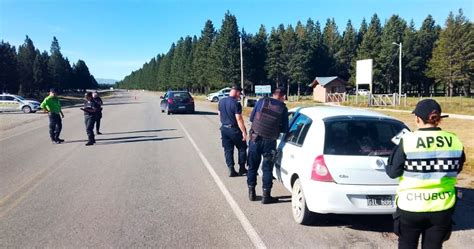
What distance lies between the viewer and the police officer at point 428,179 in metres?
3.11

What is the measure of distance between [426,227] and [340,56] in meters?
93.0

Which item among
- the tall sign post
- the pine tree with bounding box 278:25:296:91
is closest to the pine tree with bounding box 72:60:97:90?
the pine tree with bounding box 278:25:296:91

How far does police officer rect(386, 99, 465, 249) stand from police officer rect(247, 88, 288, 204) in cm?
303

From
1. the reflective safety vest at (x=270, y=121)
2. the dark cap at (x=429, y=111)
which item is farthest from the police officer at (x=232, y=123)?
the dark cap at (x=429, y=111)

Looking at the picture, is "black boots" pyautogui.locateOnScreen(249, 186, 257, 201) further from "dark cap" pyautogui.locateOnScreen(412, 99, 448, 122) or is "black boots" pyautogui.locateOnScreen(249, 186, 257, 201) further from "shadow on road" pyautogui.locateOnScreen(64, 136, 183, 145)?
"shadow on road" pyautogui.locateOnScreen(64, 136, 183, 145)

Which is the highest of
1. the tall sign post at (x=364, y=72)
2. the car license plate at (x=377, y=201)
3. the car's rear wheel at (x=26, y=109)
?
the tall sign post at (x=364, y=72)

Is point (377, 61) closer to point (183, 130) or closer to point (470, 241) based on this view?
point (183, 130)

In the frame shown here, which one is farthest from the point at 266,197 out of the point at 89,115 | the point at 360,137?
the point at 89,115

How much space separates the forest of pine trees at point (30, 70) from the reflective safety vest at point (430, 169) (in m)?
72.8

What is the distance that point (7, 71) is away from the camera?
2611 inches

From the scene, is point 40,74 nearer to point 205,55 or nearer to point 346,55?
point 205,55

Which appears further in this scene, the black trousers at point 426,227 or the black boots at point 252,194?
the black boots at point 252,194

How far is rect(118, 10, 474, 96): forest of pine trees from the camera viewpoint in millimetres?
70062

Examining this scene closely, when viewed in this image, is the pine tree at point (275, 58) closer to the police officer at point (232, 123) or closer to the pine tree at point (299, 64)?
the pine tree at point (299, 64)
